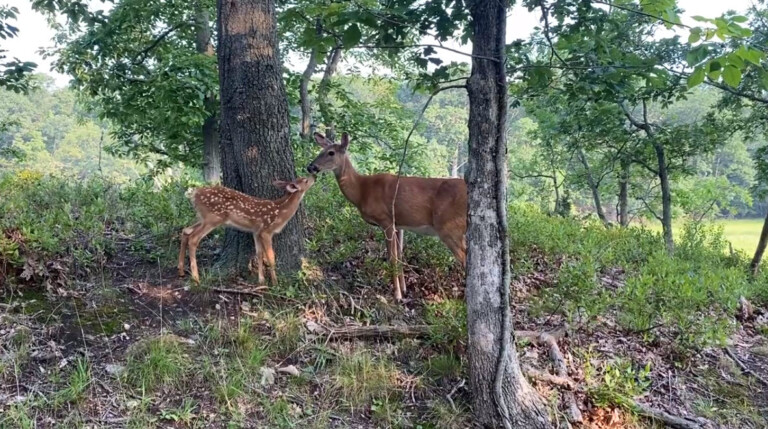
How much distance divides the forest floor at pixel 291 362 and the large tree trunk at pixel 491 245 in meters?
0.26

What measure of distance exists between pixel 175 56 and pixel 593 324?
8.49 meters

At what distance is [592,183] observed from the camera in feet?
45.8

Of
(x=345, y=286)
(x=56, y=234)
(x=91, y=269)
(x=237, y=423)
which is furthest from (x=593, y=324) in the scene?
(x=56, y=234)

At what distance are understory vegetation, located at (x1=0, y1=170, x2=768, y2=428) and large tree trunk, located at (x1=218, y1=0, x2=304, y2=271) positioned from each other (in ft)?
1.10

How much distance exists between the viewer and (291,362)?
13.4 feet

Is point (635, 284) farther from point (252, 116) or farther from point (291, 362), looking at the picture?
point (252, 116)

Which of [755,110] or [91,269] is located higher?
[755,110]

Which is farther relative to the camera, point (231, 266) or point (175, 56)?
point (175, 56)

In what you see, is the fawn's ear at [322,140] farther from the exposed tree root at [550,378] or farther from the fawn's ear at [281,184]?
the exposed tree root at [550,378]

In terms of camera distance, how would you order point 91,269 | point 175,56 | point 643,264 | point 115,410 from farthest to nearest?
point 175,56
point 643,264
point 91,269
point 115,410

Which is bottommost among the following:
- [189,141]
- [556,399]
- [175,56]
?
[556,399]

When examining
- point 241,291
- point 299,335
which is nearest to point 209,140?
point 241,291

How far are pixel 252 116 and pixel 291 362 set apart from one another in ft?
7.08

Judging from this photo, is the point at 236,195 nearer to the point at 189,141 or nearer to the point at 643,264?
the point at 643,264
